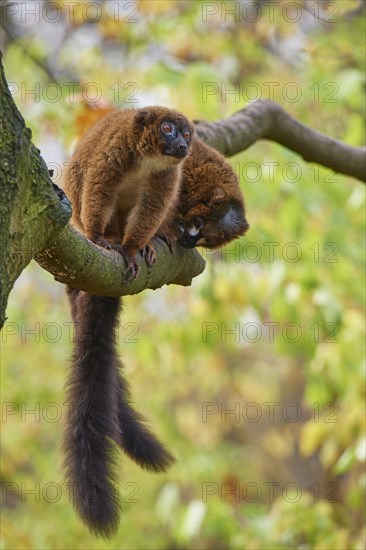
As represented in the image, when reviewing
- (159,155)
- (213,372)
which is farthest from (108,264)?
(213,372)

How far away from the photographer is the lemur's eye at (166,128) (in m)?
3.75

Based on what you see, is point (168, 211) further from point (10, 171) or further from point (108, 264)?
point (10, 171)

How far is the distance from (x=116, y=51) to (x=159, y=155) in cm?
643

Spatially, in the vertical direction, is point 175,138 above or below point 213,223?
above

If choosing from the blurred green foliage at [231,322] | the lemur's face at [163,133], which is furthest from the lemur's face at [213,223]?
the blurred green foliage at [231,322]

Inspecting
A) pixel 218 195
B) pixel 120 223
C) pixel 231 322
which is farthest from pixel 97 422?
pixel 231 322

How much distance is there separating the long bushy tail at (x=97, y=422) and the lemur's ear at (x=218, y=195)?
632 millimetres

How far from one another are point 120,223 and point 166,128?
1.53 feet

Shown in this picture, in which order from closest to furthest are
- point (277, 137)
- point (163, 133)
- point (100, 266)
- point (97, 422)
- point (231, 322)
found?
1. point (100, 266)
2. point (97, 422)
3. point (163, 133)
4. point (277, 137)
5. point (231, 322)

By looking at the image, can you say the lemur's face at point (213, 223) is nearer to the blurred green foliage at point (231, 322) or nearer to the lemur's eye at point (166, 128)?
the lemur's eye at point (166, 128)

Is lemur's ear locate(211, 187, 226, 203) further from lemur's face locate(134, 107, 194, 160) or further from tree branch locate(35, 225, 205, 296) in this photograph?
tree branch locate(35, 225, 205, 296)

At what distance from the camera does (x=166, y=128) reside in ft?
12.4

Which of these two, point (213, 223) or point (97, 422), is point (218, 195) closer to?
point (213, 223)

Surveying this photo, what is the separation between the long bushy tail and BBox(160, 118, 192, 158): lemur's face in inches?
26.7
